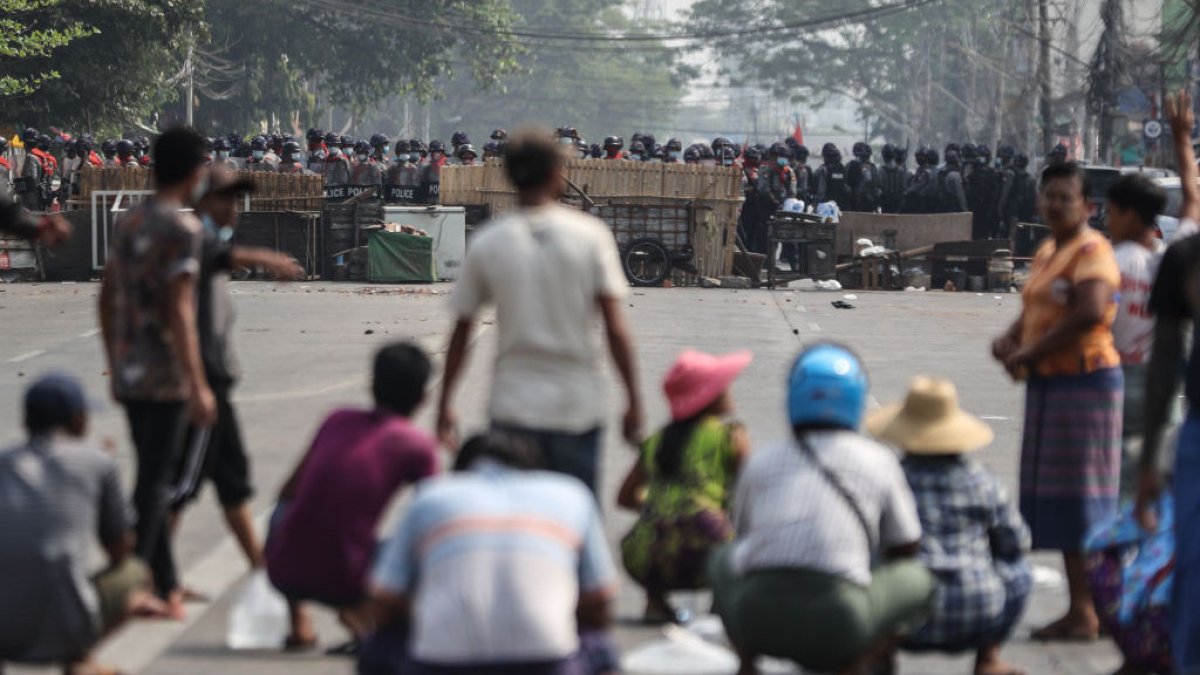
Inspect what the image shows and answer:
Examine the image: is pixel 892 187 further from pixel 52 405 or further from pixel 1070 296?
pixel 52 405

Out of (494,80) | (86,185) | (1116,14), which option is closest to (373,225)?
(86,185)

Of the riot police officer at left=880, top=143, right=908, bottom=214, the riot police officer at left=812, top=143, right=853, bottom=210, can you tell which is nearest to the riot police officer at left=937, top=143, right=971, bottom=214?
the riot police officer at left=880, top=143, right=908, bottom=214

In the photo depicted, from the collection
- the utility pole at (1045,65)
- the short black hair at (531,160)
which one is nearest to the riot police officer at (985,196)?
the utility pole at (1045,65)

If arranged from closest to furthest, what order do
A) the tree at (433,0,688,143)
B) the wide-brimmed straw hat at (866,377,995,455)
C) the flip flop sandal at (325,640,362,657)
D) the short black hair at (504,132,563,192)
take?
the short black hair at (504,132,563,192) → the wide-brimmed straw hat at (866,377,995,455) → the flip flop sandal at (325,640,362,657) → the tree at (433,0,688,143)

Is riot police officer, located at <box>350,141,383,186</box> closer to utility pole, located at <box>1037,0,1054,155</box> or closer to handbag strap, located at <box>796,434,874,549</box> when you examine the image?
utility pole, located at <box>1037,0,1054,155</box>

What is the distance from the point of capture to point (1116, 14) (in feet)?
134

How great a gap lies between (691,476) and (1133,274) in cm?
191

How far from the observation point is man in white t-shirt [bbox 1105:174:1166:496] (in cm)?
738

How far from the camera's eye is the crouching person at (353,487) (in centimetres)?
595

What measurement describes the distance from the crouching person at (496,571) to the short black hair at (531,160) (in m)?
1.25

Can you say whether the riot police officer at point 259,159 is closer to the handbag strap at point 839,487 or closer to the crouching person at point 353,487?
the crouching person at point 353,487

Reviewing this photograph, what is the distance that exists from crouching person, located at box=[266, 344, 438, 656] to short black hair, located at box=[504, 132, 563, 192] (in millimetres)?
601

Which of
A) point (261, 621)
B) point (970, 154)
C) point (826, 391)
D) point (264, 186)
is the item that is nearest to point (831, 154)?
point (970, 154)

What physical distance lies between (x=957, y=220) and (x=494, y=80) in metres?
42.5
